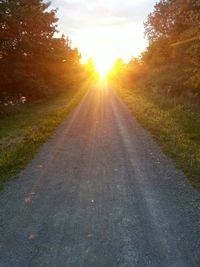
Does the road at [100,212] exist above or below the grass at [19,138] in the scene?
above

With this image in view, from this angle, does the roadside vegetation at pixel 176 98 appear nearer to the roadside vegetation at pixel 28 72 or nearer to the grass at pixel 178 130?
the grass at pixel 178 130

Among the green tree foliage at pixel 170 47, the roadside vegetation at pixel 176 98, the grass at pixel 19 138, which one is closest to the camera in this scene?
the grass at pixel 19 138

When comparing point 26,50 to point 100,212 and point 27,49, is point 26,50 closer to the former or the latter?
point 27,49

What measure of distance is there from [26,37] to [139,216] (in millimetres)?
24126

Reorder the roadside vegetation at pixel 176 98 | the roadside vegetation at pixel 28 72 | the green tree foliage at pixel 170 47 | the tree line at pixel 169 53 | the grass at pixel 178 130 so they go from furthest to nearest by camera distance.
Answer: the green tree foliage at pixel 170 47
the tree line at pixel 169 53
the roadside vegetation at pixel 28 72
the roadside vegetation at pixel 176 98
the grass at pixel 178 130

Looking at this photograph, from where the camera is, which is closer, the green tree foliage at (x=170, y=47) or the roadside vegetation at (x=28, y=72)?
the roadside vegetation at (x=28, y=72)

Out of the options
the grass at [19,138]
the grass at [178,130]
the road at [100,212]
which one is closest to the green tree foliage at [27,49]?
the grass at [19,138]

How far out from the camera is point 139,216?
268 inches

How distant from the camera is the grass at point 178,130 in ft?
34.0

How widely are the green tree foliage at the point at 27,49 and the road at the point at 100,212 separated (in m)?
16.4

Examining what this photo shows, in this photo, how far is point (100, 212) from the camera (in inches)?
277

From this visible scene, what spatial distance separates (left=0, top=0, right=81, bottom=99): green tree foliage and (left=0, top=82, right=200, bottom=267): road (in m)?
16.4

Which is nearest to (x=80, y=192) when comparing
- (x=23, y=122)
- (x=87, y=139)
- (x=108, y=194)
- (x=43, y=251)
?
(x=108, y=194)

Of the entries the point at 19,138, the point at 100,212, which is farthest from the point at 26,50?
the point at 100,212
